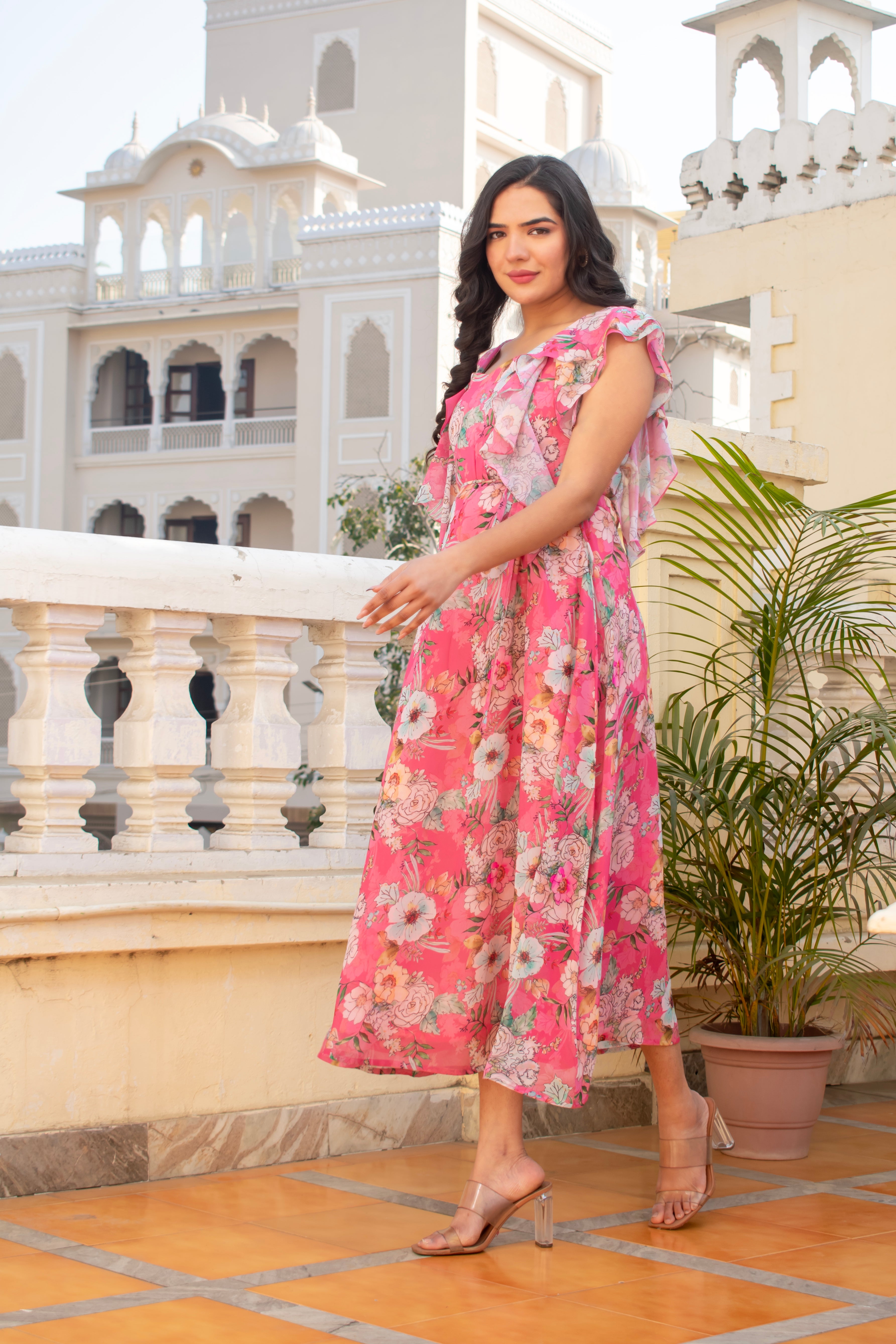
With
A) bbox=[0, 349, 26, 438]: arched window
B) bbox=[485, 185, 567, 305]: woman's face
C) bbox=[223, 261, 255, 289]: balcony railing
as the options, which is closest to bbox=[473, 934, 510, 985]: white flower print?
bbox=[485, 185, 567, 305]: woman's face

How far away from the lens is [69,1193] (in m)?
2.71

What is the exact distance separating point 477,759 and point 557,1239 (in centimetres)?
76

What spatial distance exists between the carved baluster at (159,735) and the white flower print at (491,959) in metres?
0.71

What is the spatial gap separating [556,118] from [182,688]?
30.3 m

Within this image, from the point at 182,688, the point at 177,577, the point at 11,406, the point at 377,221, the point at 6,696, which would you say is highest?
the point at 377,221

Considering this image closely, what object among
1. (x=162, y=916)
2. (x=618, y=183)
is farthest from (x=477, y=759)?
(x=618, y=183)

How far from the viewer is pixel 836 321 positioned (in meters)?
9.52

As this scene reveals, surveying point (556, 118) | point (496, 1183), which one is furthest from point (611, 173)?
point (496, 1183)

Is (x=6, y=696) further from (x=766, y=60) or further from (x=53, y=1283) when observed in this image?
(x=53, y=1283)

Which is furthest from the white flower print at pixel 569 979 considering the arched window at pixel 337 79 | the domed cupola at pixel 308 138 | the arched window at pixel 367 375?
the arched window at pixel 337 79

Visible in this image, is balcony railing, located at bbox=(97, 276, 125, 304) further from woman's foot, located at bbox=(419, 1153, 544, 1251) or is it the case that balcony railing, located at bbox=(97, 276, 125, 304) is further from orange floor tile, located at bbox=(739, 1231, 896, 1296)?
orange floor tile, located at bbox=(739, 1231, 896, 1296)

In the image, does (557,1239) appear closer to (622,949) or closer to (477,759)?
(622,949)

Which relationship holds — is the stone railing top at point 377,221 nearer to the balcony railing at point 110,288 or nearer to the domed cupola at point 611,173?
the domed cupola at point 611,173

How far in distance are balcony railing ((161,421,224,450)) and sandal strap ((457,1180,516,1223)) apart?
24.0 m
